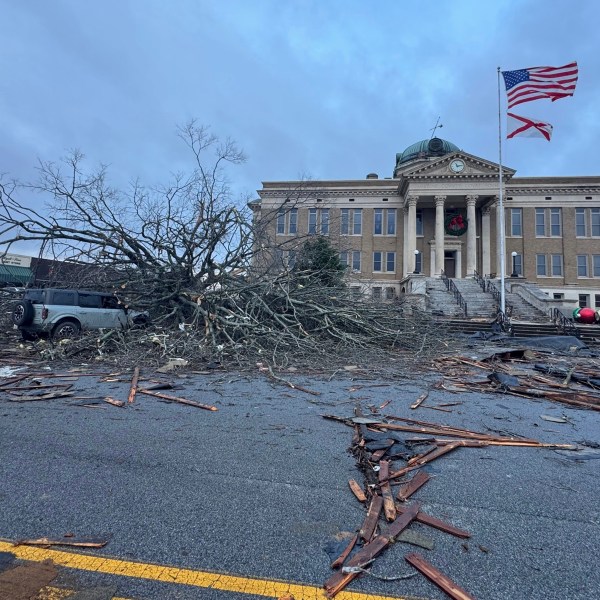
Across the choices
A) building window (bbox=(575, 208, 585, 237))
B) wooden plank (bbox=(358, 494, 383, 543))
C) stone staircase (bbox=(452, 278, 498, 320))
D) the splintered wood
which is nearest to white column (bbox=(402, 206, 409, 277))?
stone staircase (bbox=(452, 278, 498, 320))

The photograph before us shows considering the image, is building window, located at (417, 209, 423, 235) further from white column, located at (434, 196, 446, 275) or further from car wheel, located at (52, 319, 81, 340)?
car wheel, located at (52, 319, 81, 340)

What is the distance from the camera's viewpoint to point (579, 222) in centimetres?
3791

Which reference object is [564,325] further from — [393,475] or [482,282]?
[393,475]

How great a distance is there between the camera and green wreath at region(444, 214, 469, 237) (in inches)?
1503

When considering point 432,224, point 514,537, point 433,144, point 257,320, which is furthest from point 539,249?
point 514,537

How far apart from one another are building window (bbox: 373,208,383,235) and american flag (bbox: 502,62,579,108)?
23.3 metres

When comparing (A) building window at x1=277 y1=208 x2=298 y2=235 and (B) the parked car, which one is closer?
(B) the parked car

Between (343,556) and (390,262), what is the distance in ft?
131

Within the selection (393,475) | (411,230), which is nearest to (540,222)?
(411,230)

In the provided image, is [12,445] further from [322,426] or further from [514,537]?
[514,537]

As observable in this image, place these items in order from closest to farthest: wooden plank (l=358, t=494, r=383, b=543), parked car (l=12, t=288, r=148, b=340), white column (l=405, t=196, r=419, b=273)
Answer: wooden plank (l=358, t=494, r=383, b=543)
parked car (l=12, t=288, r=148, b=340)
white column (l=405, t=196, r=419, b=273)

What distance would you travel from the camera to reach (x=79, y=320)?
11.1 m

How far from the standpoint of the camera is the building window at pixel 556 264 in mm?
37906

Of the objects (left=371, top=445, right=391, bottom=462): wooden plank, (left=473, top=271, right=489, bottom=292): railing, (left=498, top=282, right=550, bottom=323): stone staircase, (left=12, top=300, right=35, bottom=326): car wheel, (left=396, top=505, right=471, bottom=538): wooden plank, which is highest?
(left=473, top=271, right=489, bottom=292): railing
